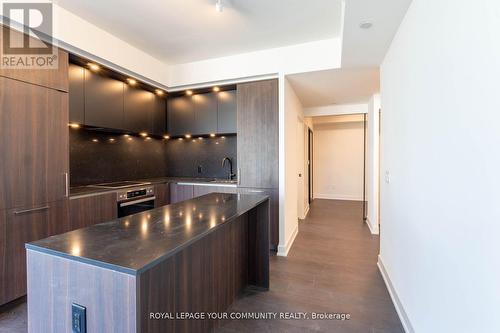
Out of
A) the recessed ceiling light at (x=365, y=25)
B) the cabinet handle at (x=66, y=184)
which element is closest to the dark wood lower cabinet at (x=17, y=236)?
the cabinet handle at (x=66, y=184)

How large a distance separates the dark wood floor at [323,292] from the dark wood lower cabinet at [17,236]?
20 centimetres

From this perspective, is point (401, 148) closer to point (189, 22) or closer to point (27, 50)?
point (189, 22)

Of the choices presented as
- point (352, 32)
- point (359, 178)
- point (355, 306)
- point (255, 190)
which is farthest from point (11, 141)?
point (359, 178)

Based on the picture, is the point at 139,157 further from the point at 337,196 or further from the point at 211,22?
the point at 337,196

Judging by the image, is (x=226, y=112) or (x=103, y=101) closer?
(x=103, y=101)

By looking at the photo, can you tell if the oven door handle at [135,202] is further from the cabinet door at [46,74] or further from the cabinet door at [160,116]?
the cabinet door at [46,74]

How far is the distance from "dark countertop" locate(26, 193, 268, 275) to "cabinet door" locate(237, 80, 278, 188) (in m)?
1.58

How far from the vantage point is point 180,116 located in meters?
4.00

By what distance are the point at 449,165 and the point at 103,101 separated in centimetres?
344

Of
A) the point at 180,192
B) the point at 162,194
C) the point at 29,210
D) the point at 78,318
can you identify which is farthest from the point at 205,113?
the point at 78,318

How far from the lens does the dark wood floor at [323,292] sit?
1.85 metres

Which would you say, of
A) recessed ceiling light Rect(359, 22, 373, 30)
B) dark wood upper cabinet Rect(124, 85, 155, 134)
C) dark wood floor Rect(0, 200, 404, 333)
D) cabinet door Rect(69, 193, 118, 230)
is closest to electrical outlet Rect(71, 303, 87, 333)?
dark wood floor Rect(0, 200, 404, 333)

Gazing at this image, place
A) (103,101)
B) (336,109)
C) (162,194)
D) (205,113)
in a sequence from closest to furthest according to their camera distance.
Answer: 1. (103,101)
2. (162,194)
3. (205,113)
4. (336,109)

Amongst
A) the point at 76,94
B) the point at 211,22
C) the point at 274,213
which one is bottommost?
the point at 274,213
